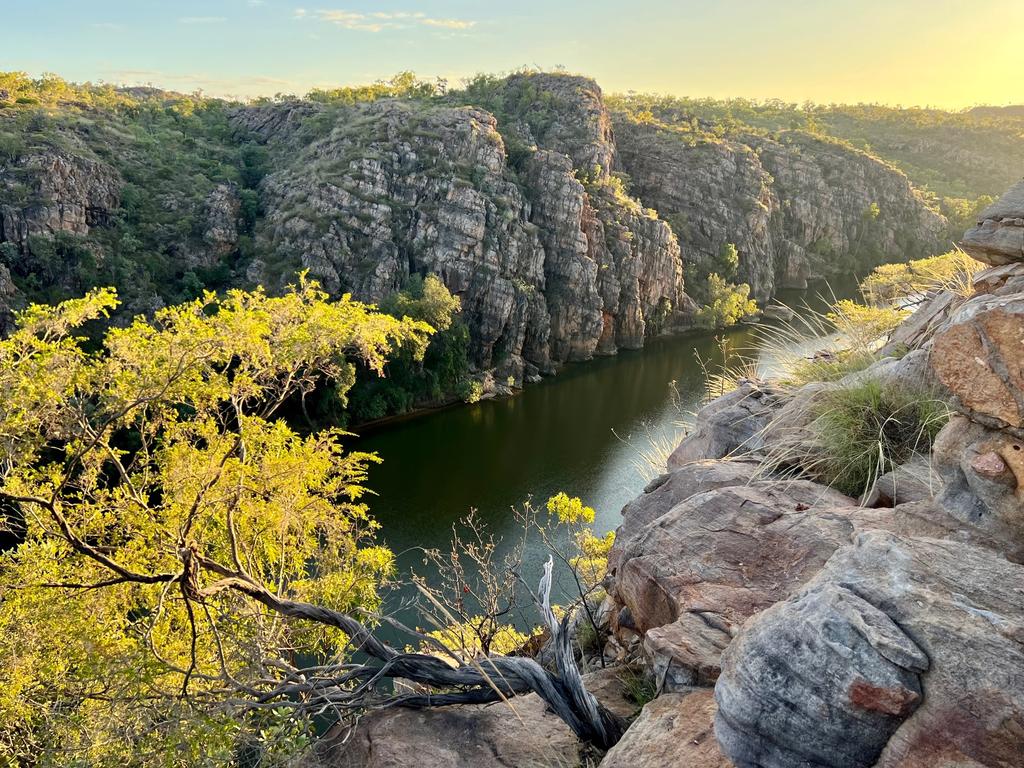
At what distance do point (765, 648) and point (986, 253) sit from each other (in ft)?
13.0

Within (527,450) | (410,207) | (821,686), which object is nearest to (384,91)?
(410,207)

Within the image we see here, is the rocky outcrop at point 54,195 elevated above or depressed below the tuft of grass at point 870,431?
above

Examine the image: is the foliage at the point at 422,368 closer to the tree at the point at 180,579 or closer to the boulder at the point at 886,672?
the tree at the point at 180,579

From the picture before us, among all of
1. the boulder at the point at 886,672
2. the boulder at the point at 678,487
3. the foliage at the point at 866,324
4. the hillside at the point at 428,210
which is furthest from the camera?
the hillside at the point at 428,210

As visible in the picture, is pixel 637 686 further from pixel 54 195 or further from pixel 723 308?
pixel 723 308

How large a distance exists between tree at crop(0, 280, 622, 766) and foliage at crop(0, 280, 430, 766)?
0.10ft

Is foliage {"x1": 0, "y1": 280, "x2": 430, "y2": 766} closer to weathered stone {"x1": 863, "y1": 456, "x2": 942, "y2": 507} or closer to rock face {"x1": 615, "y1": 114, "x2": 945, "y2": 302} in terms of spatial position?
weathered stone {"x1": 863, "y1": 456, "x2": 942, "y2": 507}

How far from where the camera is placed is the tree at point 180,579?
15.3ft

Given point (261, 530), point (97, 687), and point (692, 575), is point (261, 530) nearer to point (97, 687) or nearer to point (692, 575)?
point (97, 687)

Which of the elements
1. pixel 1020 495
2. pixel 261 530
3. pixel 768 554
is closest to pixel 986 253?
pixel 1020 495

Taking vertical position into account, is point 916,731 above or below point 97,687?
above

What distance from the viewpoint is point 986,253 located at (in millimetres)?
4723

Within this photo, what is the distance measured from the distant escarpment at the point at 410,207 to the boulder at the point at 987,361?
32092 millimetres

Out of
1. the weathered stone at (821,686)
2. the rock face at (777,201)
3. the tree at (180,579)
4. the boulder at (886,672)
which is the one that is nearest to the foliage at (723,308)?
the rock face at (777,201)
